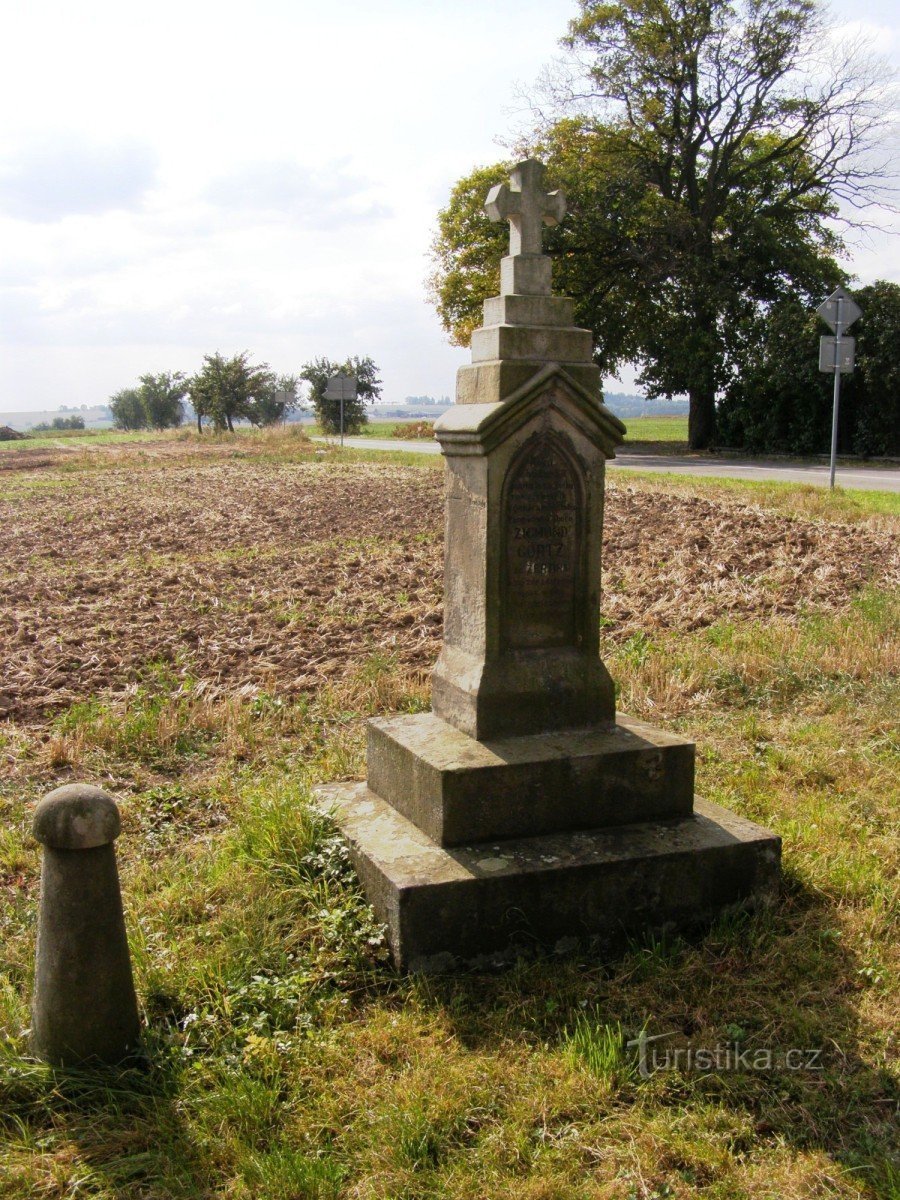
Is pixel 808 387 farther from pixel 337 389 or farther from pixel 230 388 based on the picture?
pixel 230 388

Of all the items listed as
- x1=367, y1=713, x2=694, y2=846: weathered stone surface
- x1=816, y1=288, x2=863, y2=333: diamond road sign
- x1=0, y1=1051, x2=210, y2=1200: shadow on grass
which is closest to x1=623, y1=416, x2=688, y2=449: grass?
x1=816, y1=288, x2=863, y2=333: diamond road sign

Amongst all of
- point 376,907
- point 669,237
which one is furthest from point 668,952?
point 669,237

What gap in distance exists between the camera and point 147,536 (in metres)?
14.7

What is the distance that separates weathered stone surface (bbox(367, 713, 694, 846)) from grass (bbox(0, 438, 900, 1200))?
0.45 m

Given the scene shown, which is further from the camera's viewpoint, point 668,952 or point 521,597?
point 521,597

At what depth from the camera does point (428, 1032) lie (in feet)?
11.2

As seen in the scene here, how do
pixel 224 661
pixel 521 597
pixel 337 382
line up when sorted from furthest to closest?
pixel 337 382, pixel 224 661, pixel 521 597

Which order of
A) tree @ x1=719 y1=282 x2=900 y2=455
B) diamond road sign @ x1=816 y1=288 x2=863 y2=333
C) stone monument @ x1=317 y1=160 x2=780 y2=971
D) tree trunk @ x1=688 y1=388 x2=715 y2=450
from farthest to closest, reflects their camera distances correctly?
1. tree trunk @ x1=688 y1=388 x2=715 y2=450
2. tree @ x1=719 y1=282 x2=900 y2=455
3. diamond road sign @ x1=816 y1=288 x2=863 y2=333
4. stone monument @ x1=317 y1=160 x2=780 y2=971

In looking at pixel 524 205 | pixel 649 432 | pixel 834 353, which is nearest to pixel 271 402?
pixel 649 432

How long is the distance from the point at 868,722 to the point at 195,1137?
15.3ft

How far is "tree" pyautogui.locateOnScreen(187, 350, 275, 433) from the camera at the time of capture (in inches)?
2127

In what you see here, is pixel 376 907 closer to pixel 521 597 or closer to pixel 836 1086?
pixel 521 597

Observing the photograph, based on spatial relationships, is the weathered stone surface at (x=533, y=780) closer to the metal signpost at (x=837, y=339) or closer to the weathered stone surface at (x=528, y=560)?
the weathered stone surface at (x=528, y=560)

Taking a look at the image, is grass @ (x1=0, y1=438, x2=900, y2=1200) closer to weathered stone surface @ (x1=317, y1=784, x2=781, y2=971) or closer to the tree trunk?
weathered stone surface @ (x1=317, y1=784, x2=781, y2=971)
